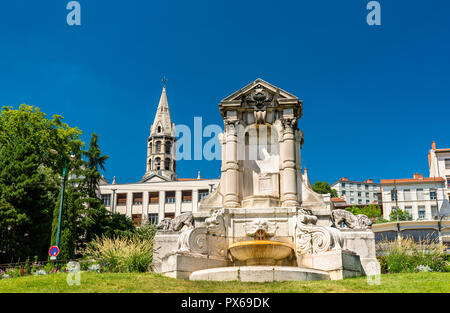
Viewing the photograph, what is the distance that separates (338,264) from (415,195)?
247 feet

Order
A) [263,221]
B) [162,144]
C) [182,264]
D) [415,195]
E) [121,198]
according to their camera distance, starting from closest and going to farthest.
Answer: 1. [182,264]
2. [263,221]
3. [415,195]
4. [121,198]
5. [162,144]

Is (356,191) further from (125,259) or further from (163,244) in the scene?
(125,259)

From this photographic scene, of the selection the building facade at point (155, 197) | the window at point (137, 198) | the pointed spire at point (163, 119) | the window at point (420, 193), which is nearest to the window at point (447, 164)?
the window at point (420, 193)

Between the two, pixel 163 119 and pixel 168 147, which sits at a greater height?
pixel 163 119

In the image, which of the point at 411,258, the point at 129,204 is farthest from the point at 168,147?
the point at 411,258

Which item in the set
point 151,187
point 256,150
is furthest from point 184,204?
point 256,150

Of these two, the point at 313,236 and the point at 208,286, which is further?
the point at 313,236

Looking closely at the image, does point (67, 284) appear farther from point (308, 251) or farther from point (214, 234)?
point (308, 251)

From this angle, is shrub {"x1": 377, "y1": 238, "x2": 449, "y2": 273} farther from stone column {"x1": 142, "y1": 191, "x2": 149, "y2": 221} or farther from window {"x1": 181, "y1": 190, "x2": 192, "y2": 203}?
stone column {"x1": 142, "y1": 191, "x2": 149, "y2": 221}

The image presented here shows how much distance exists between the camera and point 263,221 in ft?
60.6

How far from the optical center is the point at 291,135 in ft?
67.8

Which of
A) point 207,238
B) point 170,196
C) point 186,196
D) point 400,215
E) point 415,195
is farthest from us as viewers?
point 415,195

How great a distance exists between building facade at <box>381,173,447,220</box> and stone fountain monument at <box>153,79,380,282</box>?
62316 mm

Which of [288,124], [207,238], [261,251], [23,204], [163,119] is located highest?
[163,119]
